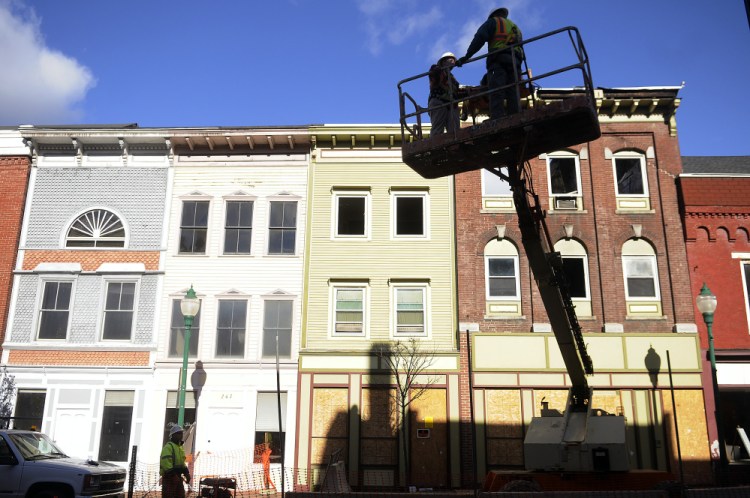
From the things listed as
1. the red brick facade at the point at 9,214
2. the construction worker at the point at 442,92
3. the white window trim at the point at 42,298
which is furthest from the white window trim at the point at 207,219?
the construction worker at the point at 442,92

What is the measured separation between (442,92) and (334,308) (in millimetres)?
12016

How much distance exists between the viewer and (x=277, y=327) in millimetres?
20984

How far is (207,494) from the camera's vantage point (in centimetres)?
1239

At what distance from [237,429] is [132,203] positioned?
8431 mm

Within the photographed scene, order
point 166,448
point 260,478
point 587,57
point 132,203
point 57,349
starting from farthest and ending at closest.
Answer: point 132,203, point 57,349, point 260,478, point 166,448, point 587,57

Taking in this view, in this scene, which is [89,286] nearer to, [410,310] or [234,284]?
[234,284]

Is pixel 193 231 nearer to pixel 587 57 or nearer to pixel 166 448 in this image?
pixel 166 448

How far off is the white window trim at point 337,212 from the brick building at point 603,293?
2972mm

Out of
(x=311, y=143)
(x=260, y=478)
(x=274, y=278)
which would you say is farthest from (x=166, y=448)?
(x=311, y=143)

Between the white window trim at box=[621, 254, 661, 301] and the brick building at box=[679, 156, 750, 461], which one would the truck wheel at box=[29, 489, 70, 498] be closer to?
the white window trim at box=[621, 254, 661, 301]

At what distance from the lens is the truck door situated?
1208 cm

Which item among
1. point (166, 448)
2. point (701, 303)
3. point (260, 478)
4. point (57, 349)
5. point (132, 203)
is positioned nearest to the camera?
point (166, 448)

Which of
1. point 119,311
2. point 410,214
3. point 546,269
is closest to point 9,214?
point 119,311

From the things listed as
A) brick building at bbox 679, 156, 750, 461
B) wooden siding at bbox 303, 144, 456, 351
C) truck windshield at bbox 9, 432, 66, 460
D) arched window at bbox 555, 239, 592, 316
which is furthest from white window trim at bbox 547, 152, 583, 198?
truck windshield at bbox 9, 432, 66, 460
